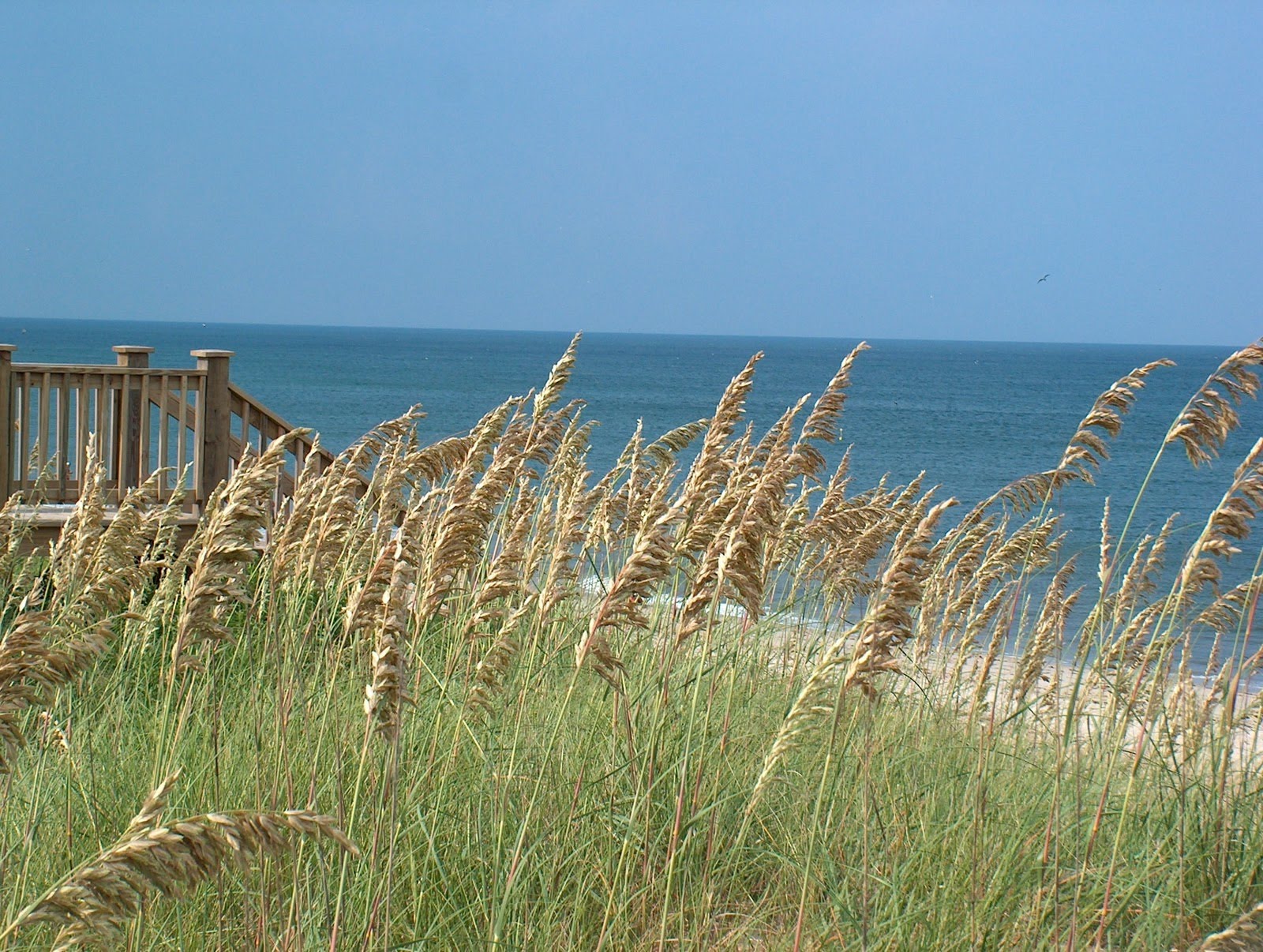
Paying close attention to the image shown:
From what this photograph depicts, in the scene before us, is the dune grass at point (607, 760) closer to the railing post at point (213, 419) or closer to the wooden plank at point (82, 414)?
the wooden plank at point (82, 414)

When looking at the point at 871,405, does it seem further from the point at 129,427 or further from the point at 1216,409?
the point at 1216,409

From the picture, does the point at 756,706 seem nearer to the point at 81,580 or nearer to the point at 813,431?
the point at 813,431

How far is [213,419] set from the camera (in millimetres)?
10242

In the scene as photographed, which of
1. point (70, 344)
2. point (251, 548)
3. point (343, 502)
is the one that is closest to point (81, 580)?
point (343, 502)

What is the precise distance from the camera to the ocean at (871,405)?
39531 millimetres

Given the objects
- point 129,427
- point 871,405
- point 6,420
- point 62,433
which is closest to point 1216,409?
point 62,433

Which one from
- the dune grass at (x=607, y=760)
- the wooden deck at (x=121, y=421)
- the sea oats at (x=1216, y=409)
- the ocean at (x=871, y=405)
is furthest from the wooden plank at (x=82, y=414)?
the sea oats at (x=1216, y=409)

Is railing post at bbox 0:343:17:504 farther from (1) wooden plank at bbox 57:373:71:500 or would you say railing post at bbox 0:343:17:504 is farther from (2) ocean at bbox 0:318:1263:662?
(2) ocean at bbox 0:318:1263:662

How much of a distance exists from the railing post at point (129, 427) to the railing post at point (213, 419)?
0.49 metres

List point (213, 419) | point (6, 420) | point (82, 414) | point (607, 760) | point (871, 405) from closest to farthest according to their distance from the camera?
point (607, 760), point (6, 420), point (82, 414), point (213, 419), point (871, 405)

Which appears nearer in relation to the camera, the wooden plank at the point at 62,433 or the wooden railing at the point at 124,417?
the wooden plank at the point at 62,433

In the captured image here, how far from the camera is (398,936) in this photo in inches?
105

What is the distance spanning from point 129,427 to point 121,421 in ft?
0.28

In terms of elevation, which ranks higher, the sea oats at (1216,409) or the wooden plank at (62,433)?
the sea oats at (1216,409)
